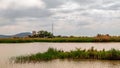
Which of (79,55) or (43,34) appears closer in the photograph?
(79,55)

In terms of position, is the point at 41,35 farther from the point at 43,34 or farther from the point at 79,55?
the point at 79,55

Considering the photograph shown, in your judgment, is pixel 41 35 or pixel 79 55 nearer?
pixel 79 55

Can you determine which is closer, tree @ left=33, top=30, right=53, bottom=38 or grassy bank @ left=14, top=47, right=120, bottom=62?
grassy bank @ left=14, top=47, right=120, bottom=62

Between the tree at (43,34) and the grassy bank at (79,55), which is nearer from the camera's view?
the grassy bank at (79,55)

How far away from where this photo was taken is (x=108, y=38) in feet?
164

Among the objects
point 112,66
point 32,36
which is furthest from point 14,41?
point 112,66

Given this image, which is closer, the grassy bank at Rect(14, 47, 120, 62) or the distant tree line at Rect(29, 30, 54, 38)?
the grassy bank at Rect(14, 47, 120, 62)

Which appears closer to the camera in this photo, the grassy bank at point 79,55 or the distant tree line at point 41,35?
the grassy bank at point 79,55

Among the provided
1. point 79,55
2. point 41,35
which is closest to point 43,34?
point 41,35

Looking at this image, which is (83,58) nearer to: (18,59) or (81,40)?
(18,59)

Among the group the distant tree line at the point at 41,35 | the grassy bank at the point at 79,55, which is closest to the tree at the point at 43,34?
the distant tree line at the point at 41,35

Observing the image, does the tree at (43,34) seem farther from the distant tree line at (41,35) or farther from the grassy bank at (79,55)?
the grassy bank at (79,55)

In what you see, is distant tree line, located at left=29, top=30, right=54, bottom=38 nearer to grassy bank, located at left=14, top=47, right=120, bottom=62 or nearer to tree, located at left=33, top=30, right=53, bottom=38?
tree, located at left=33, top=30, right=53, bottom=38

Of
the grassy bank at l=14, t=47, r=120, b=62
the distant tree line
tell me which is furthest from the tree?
the grassy bank at l=14, t=47, r=120, b=62
